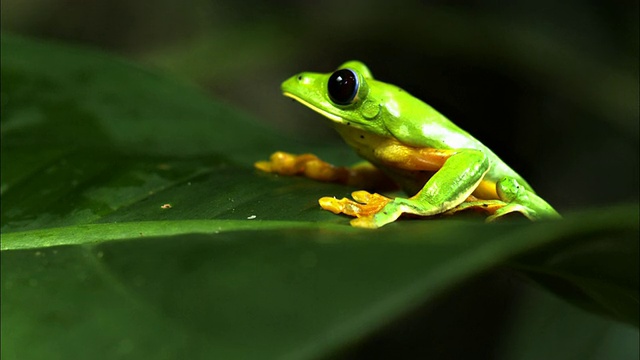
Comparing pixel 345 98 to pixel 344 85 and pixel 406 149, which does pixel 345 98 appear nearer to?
pixel 344 85

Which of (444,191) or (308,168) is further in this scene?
(308,168)

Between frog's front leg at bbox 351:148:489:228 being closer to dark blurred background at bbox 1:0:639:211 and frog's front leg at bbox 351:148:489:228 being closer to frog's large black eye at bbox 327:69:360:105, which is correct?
frog's large black eye at bbox 327:69:360:105

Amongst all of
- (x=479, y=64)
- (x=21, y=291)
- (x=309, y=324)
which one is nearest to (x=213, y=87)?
(x=479, y=64)

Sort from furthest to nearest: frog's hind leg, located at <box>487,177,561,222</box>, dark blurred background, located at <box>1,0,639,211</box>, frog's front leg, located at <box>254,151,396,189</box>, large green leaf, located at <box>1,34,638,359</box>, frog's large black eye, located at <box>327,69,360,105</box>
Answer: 1. dark blurred background, located at <box>1,0,639,211</box>
2. frog's front leg, located at <box>254,151,396,189</box>
3. frog's large black eye, located at <box>327,69,360,105</box>
4. frog's hind leg, located at <box>487,177,561,222</box>
5. large green leaf, located at <box>1,34,638,359</box>

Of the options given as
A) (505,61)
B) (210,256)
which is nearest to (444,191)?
(210,256)

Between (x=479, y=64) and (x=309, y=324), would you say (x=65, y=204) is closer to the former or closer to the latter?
(x=309, y=324)

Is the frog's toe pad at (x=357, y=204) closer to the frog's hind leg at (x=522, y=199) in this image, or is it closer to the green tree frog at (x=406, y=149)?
the green tree frog at (x=406, y=149)

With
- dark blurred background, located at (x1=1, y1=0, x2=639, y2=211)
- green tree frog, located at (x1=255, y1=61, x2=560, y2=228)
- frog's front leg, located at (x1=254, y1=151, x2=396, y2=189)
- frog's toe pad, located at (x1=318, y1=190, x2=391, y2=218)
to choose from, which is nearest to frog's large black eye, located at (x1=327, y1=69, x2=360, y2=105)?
green tree frog, located at (x1=255, y1=61, x2=560, y2=228)

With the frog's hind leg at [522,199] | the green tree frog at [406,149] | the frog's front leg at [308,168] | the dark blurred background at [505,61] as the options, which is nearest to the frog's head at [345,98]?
the green tree frog at [406,149]
